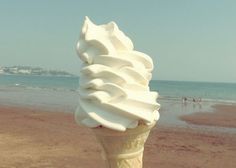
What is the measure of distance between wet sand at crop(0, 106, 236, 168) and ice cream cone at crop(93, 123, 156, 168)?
19.2 feet

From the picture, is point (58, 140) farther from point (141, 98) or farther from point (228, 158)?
point (141, 98)

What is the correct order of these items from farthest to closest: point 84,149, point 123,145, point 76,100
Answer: point 76,100 < point 84,149 < point 123,145

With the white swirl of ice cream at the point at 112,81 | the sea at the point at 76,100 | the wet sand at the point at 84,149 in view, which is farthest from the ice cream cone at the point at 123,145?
the sea at the point at 76,100

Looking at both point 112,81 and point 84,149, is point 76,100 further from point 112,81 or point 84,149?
point 112,81

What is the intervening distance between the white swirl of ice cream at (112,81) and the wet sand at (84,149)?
19.3 ft

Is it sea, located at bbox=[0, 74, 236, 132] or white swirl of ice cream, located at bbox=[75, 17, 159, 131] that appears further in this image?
sea, located at bbox=[0, 74, 236, 132]

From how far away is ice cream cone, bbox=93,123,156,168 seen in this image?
9.25 feet

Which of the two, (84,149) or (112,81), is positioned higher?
(112,81)

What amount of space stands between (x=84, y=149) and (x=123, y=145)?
806cm

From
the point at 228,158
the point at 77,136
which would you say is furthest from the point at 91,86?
the point at 77,136

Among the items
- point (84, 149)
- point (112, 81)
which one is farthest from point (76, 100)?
point (112, 81)

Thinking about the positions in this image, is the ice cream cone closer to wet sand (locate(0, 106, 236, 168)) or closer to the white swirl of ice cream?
the white swirl of ice cream

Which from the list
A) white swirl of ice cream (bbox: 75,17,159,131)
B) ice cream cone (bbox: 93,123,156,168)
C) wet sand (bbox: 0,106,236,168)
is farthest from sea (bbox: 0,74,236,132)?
ice cream cone (bbox: 93,123,156,168)

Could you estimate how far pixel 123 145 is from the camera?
2881 millimetres
